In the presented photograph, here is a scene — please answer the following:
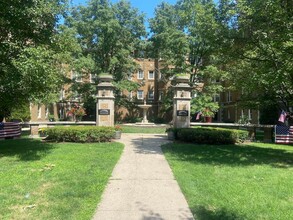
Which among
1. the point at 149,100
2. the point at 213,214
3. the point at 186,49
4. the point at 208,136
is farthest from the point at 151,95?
the point at 213,214

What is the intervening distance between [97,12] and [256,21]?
28123 millimetres

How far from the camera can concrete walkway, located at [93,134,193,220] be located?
507 cm

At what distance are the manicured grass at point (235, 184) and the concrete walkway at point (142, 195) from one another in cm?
25

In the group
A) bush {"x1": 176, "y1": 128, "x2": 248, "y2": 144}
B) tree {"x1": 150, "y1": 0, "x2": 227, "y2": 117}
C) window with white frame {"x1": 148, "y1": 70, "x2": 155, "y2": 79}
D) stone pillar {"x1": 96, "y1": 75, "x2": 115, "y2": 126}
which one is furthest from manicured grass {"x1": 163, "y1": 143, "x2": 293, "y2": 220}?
window with white frame {"x1": 148, "y1": 70, "x2": 155, "y2": 79}

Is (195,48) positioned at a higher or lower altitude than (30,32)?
higher

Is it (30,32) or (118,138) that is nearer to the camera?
(30,32)

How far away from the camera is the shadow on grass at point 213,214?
194 inches

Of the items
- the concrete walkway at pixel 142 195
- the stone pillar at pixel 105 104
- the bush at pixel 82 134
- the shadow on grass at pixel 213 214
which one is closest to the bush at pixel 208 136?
the bush at pixel 82 134

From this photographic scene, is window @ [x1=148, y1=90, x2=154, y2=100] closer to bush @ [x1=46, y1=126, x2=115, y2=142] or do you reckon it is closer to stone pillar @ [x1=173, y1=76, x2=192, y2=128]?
stone pillar @ [x1=173, y1=76, x2=192, y2=128]

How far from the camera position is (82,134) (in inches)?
581

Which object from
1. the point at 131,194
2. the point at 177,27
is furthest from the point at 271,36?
the point at 177,27

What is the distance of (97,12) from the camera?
119 feet

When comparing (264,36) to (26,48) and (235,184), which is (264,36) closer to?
(235,184)

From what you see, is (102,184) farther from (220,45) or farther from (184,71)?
(184,71)
